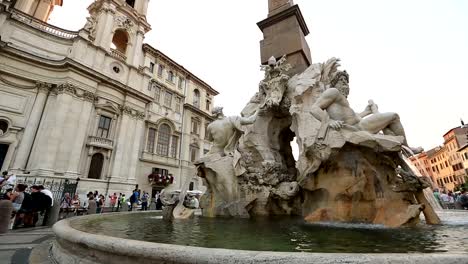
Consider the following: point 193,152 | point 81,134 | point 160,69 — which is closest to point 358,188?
point 81,134

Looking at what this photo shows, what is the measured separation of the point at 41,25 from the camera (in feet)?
68.4

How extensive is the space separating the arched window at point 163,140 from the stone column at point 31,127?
11312 millimetres

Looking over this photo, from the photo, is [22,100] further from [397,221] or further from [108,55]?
[397,221]

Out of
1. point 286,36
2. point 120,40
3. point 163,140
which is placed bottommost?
point 286,36

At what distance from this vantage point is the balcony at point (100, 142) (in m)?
20.5

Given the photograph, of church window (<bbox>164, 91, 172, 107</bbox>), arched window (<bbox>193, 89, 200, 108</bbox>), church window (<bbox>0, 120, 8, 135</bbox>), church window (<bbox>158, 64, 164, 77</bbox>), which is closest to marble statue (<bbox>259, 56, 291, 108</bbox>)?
church window (<bbox>0, 120, 8, 135</bbox>)

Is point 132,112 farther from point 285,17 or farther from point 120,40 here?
point 285,17

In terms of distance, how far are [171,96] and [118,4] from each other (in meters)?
11.4

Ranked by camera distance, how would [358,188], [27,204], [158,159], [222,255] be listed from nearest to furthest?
1. [222,255]
2. [358,188]
3. [27,204]
4. [158,159]

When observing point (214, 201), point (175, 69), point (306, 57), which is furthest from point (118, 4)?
point (214, 201)

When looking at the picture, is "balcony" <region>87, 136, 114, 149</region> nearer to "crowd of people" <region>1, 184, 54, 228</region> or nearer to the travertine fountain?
"crowd of people" <region>1, 184, 54, 228</region>

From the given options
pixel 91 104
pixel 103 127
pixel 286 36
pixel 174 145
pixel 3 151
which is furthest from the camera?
pixel 174 145

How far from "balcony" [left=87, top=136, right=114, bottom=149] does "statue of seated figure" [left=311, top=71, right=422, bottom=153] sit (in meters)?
21.1

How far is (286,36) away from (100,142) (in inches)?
779
